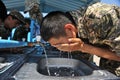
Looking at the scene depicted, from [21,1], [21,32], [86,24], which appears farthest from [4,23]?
[21,1]

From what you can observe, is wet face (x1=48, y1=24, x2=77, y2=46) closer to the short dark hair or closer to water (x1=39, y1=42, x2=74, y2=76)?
the short dark hair

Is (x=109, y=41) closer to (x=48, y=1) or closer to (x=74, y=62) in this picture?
(x=74, y=62)

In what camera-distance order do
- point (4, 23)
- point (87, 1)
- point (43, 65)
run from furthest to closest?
1. point (87, 1)
2. point (4, 23)
3. point (43, 65)

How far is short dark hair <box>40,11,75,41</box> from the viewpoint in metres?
2.05

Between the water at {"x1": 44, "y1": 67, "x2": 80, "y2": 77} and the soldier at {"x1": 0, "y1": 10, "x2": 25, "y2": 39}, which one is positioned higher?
the soldier at {"x1": 0, "y1": 10, "x2": 25, "y2": 39}

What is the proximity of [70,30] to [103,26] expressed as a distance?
21 cm

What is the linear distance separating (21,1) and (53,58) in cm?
463

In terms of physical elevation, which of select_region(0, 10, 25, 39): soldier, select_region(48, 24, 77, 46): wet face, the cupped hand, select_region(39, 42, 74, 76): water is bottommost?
select_region(39, 42, 74, 76): water

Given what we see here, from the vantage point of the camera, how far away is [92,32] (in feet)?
6.32

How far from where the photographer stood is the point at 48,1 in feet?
24.5

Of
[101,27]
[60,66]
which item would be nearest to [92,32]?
[101,27]

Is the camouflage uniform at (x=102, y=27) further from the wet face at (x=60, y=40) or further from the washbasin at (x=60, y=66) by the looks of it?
the washbasin at (x=60, y=66)

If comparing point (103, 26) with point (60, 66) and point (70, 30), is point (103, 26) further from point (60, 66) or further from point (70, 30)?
point (60, 66)

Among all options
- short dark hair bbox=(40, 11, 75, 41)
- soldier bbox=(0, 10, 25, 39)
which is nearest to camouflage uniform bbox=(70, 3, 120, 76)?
short dark hair bbox=(40, 11, 75, 41)
